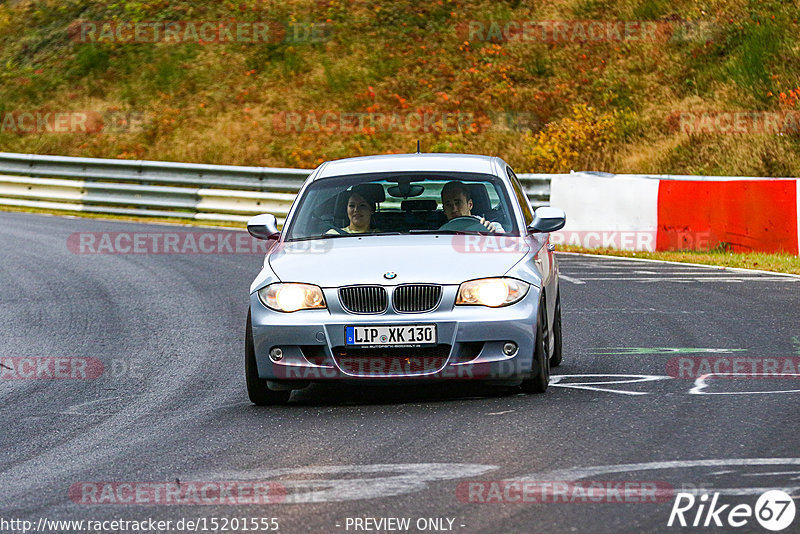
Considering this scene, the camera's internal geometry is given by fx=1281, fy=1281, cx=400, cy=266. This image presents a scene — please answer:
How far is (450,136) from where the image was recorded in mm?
31781

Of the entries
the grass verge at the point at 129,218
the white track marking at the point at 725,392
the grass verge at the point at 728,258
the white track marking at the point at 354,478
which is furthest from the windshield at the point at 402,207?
the grass verge at the point at 129,218

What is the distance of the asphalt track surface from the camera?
5.63 metres

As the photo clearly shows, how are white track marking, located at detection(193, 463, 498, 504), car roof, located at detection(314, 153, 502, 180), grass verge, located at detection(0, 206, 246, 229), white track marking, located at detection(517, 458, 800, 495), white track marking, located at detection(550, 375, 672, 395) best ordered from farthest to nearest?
grass verge, located at detection(0, 206, 246, 229) < car roof, located at detection(314, 153, 502, 180) < white track marking, located at detection(550, 375, 672, 395) < white track marking, located at detection(517, 458, 800, 495) < white track marking, located at detection(193, 463, 498, 504)

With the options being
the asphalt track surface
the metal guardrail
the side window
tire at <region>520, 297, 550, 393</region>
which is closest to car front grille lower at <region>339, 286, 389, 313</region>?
the asphalt track surface

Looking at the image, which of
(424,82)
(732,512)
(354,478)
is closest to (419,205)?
(354,478)

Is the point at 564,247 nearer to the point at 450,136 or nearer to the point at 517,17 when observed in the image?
the point at 450,136

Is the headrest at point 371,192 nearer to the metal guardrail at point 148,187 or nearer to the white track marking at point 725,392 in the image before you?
the white track marking at point 725,392

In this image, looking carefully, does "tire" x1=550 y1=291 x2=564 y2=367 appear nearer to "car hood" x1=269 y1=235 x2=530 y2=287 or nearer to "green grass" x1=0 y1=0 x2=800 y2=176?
"car hood" x1=269 y1=235 x2=530 y2=287

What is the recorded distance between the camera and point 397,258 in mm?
8148

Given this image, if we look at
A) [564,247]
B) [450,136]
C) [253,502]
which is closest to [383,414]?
[253,502]

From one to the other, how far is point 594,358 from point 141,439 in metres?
3.98

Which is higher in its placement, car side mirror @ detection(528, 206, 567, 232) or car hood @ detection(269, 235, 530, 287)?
car side mirror @ detection(528, 206, 567, 232)

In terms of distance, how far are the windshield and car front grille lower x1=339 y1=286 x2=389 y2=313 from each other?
3.53ft

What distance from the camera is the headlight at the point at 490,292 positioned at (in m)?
7.92
